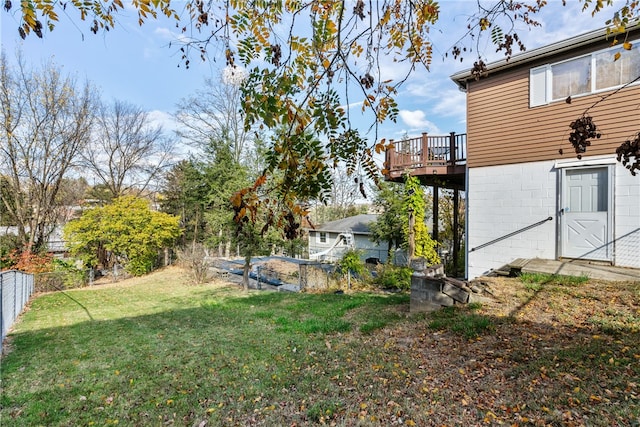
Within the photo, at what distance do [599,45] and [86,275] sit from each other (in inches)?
741

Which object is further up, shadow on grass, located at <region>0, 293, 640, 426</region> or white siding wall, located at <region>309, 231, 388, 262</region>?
shadow on grass, located at <region>0, 293, 640, 426</region>

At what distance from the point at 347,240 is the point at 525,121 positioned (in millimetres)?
14899

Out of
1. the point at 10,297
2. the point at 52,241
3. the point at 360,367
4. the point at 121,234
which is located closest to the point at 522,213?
the point at 360,367

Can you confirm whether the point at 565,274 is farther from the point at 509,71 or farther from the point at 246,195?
the point at 246,195

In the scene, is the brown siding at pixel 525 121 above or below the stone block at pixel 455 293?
above

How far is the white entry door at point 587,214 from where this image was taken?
639 centimetres

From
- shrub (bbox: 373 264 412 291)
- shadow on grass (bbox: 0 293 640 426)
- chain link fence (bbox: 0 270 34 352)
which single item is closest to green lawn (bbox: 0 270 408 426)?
shadow on grass (bbox: 0 293 640 426)

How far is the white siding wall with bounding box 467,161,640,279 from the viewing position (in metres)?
6.14

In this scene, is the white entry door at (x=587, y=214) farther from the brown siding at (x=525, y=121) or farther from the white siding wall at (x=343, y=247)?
the white siding wall at (x=343, y=247)

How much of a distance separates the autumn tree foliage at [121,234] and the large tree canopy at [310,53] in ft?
48.8

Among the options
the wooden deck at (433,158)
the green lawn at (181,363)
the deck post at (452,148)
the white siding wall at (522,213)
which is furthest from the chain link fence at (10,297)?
the deck post at (452,148)

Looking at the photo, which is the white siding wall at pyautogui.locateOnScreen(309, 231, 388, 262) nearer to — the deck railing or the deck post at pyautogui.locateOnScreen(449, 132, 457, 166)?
the deck railing

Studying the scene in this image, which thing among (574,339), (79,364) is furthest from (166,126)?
(574,339)

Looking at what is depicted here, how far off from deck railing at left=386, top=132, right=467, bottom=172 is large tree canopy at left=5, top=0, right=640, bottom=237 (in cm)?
595
